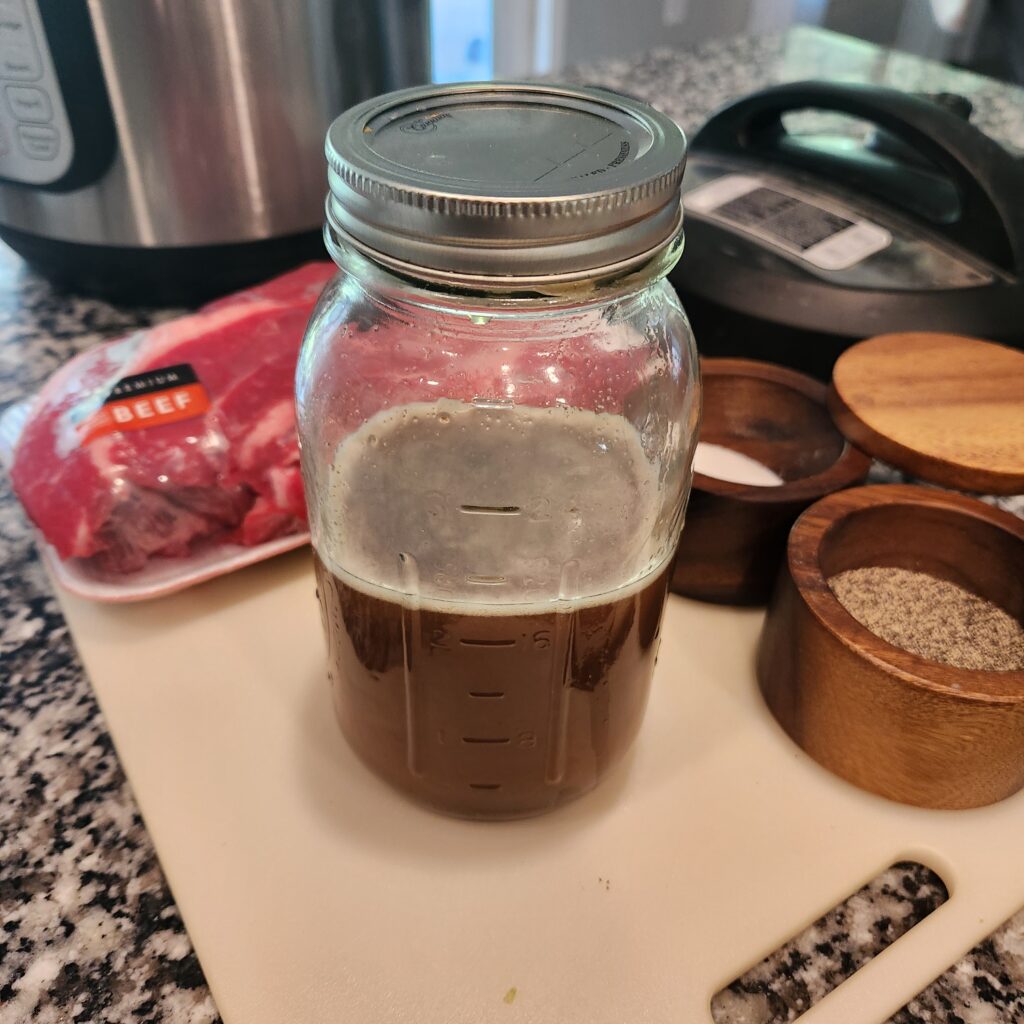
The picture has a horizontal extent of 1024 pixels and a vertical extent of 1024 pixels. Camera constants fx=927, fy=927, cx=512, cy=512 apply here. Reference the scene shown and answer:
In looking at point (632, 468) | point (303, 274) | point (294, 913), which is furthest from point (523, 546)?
point (303, 274)

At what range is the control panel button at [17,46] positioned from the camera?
28.5 inches

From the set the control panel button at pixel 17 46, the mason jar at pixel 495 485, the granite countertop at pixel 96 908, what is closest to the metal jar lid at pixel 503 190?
the mason jar at pixel 495 485

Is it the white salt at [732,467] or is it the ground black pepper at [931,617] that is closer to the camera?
the ground black pepper at [931,617]

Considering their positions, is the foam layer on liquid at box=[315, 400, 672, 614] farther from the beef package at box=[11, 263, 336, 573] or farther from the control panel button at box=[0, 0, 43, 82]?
the control panel button at box=[0, 0, 43, 82]

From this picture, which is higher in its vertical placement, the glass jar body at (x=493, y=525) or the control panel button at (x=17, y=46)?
the control panel button at (x=17, y=46)

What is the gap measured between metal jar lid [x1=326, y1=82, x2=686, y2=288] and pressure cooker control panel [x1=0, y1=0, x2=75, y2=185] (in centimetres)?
46

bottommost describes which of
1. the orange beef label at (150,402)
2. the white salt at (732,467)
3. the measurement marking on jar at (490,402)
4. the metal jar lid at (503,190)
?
the white salt at (732,467)

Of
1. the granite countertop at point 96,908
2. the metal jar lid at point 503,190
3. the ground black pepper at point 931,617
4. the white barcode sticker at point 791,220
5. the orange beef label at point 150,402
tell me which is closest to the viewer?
the metal jar lid at point 503,190

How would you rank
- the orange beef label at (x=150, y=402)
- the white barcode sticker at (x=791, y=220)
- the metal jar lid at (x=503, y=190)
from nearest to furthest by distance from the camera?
the metal jar lid at (x=503, y=190) < the orange beef label at (x=150, y=402) < the white barcode sticker at (x=791, y=220)

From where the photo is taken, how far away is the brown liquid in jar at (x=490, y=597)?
0.48 meters

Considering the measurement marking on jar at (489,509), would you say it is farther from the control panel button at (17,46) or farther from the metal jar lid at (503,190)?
the control panel button at (17,46)

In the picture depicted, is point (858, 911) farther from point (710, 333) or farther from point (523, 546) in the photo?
point (710, 333)

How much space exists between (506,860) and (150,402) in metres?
0.44

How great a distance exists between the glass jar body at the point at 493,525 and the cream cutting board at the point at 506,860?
1.9 inches
